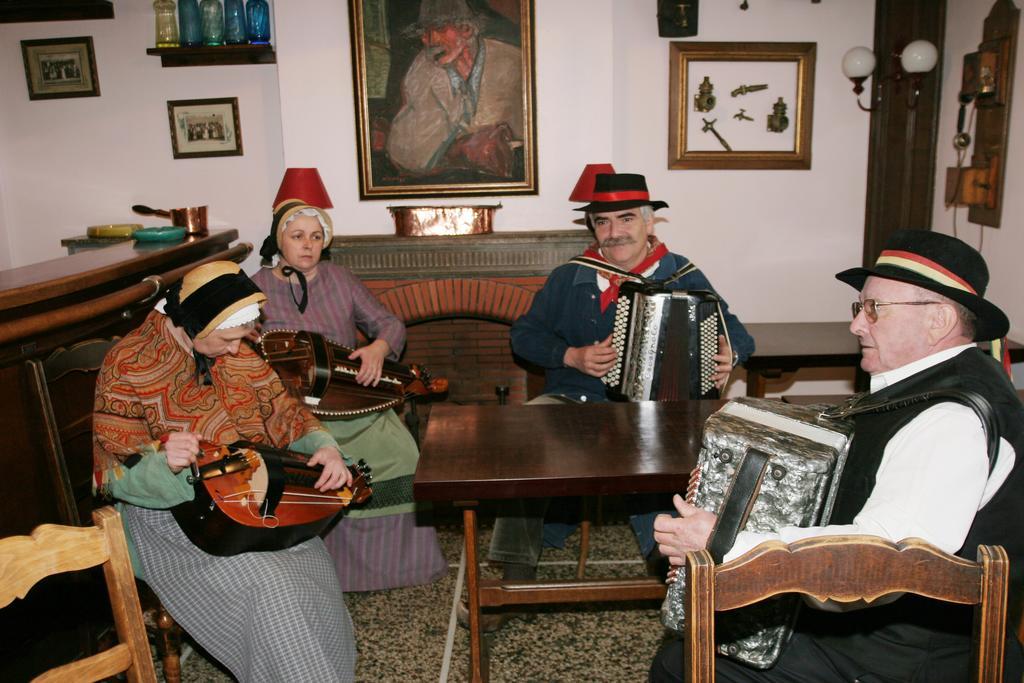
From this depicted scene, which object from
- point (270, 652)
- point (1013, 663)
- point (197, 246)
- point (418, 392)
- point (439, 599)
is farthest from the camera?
point (197, 246)

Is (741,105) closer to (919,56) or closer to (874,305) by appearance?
(919,56)

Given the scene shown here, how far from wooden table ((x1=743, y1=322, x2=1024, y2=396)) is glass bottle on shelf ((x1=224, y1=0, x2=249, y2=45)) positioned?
3.05 meters

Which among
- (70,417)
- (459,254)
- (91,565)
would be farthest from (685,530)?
(459,254)

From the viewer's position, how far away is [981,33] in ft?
13.2

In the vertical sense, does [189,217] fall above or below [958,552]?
above

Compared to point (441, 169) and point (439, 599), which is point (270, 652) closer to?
point (439, 599)

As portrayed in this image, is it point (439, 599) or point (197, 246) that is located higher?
point (197, 246)

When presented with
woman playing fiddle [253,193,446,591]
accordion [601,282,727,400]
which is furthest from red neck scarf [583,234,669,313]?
woman playing fiddle [253,193,446,591]

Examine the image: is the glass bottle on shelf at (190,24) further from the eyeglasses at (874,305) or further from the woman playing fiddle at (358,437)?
the eyeglasses at (874,305)

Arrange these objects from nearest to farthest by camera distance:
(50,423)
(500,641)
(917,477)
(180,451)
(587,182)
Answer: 1. (917,477)
2. (180,451)
3. (50,423)
4. (500,641)
5. (587,182)

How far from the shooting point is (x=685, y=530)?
1.66 m

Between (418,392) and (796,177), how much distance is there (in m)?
2.60

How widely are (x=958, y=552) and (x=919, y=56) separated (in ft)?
10.9

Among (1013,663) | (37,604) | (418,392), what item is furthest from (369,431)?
(1013,663)
